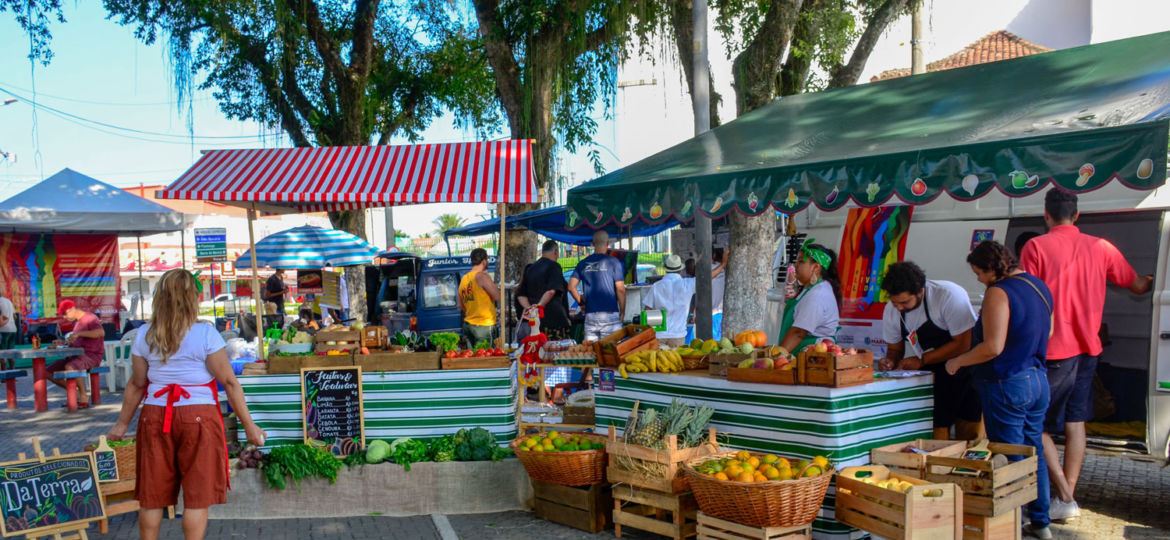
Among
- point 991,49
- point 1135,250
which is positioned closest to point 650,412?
point 1135,250

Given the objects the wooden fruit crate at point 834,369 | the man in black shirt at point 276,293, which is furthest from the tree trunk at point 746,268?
the man in black shirt at point 276,293

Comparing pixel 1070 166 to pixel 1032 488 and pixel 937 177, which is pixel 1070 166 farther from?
pixel 1032 488

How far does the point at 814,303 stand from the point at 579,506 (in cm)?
222

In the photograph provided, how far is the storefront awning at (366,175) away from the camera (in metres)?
7.39

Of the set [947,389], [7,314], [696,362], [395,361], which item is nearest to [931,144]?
[947,389]

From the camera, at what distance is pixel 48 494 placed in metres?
5.38

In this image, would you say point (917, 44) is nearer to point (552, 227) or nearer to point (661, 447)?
point (552, 227)

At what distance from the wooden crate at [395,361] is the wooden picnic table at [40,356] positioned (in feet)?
22.2

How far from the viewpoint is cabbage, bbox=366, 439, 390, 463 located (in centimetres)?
636

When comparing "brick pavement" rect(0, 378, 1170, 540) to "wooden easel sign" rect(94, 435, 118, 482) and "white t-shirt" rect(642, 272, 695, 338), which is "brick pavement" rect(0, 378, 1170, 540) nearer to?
"wooden easel sign" rect(94, 435, 118, 482)

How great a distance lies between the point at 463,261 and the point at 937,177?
11.8 metres

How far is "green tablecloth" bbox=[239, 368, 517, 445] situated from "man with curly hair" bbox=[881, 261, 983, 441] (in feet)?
10.1

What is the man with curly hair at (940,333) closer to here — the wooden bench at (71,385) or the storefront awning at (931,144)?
the storefront awning at (931,144)

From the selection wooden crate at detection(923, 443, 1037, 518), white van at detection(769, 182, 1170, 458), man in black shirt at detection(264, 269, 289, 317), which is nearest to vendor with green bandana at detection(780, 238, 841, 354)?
wooden crate at detection(923, 443, 1037, 518)
